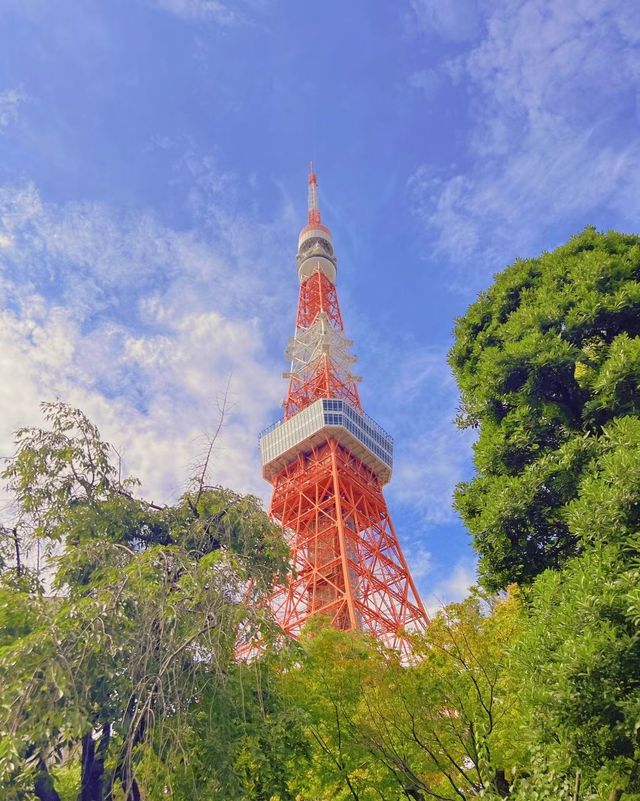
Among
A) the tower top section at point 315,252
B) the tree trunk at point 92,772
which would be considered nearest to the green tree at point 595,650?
the tree trunk at point 92,772

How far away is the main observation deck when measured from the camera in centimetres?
3039

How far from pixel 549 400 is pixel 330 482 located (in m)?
23.6

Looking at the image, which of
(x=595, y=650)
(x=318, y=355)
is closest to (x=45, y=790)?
(x=595, y=650)

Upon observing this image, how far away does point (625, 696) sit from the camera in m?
4.16

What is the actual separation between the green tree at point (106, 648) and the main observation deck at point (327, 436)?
78.7 feet

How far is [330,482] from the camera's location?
29.7m

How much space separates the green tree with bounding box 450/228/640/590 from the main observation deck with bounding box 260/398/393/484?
75.8 feet

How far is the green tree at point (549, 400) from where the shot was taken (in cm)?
573

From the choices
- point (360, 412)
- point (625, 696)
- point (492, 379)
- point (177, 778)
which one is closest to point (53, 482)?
point (177, 778)

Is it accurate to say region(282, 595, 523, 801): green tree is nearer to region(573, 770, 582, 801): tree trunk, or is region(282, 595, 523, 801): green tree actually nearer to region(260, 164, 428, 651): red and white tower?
region(573, 770, 582, 801): tree trunk

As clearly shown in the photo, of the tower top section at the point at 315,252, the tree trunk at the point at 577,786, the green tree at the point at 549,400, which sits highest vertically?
the tower top section at the point at 315,252

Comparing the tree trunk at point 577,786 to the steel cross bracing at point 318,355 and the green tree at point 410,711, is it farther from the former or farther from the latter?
the steel cross bracing at point 318,355

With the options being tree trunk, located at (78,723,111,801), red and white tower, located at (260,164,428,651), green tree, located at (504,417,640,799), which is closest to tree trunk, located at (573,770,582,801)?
green tree, located at (504,417,640,799)

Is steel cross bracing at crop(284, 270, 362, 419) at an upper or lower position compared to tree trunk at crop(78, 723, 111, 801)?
upper
